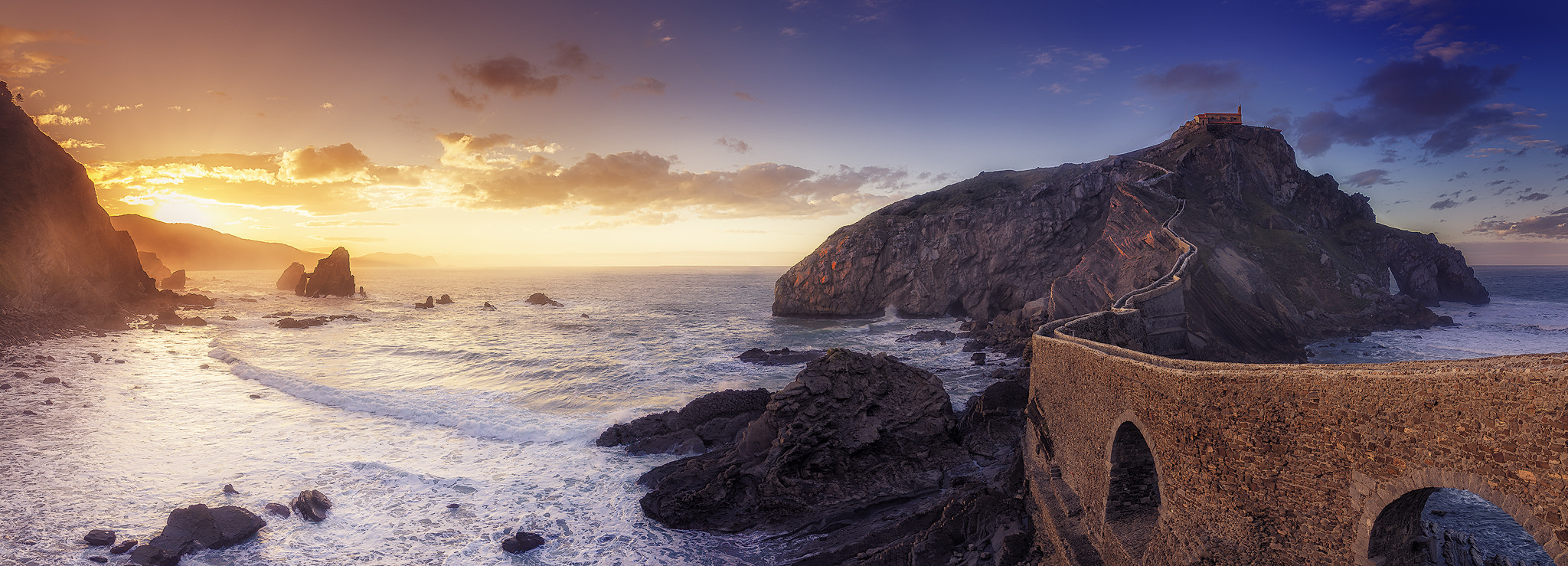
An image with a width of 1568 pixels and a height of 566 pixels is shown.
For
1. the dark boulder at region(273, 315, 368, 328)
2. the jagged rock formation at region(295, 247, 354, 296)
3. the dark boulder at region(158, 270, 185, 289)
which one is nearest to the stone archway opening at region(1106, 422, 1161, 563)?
the dark boulder at region(273, 315, 368, 328)

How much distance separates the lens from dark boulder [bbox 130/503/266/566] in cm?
1262

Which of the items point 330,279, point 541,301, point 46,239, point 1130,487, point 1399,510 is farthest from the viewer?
point 330,279

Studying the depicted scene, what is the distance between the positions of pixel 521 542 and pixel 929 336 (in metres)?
35.3

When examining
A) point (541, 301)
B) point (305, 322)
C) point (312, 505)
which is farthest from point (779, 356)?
point (541, 301)

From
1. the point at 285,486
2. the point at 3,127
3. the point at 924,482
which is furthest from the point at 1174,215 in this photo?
the point at 3,127

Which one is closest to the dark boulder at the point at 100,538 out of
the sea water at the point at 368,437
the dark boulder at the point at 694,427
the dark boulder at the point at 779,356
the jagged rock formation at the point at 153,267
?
the sea water at the point at 368,437

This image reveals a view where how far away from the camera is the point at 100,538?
13109 mm

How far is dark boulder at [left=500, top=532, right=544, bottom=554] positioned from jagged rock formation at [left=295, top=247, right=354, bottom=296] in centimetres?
9238

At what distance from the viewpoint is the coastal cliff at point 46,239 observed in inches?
1401

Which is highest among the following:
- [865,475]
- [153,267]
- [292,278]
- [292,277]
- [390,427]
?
[153,267]

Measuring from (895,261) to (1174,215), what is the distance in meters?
25.0

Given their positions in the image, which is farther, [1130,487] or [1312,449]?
[1130,487]

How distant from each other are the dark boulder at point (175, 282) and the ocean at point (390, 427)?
59638 mm

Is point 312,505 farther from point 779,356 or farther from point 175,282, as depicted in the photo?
point 175,282
